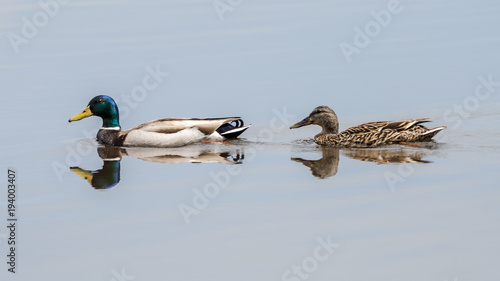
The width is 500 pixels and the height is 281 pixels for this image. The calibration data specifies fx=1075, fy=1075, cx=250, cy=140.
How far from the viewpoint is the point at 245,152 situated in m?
16.4

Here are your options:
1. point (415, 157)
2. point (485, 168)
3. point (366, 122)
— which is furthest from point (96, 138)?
point (485, 168)

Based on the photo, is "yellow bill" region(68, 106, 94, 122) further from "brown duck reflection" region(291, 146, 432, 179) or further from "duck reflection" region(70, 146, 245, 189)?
"brown duck reflection" region(291, 146, 432, 179)

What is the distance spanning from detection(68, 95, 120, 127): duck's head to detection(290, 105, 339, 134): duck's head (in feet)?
10.3

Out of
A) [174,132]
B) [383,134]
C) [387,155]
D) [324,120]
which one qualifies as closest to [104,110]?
[174,132]

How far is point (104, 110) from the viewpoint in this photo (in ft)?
59.5

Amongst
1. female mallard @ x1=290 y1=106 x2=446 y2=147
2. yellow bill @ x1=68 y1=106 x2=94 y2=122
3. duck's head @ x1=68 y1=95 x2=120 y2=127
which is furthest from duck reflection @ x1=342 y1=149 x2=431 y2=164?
yellow bill @ x1=68 y1=106 x2=94 y2=122

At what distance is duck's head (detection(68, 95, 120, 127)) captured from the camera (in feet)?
59.3

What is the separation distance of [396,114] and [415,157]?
3.03 metres

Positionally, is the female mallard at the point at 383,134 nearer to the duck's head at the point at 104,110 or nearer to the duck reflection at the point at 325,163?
the duck reflection at the point at 325,163

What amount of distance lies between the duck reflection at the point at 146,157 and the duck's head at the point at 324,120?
4.29ft

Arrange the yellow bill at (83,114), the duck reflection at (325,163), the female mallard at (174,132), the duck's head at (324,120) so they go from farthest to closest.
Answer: the yellow bill at (83,114) < the female mallard at (174,132) < the duck's head at (324,120) < the duck reflection at (325,163)

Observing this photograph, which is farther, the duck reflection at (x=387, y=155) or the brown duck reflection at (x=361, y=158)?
the duck reflection at (x=387, y=155)

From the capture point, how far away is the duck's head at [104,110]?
59.3 feet

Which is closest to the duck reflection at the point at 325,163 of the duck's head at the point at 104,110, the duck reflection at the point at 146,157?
the duck reflection at the point at 146,157
